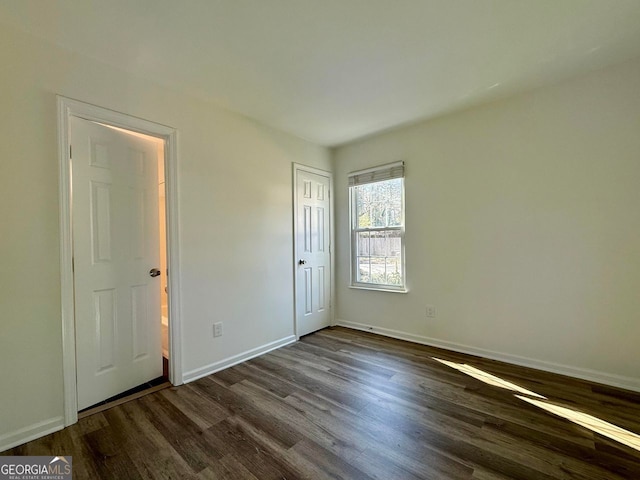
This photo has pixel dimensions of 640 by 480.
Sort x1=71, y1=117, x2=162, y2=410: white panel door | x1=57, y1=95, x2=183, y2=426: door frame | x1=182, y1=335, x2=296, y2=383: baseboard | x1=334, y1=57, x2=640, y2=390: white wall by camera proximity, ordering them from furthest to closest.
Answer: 1. x1=182, y1=335, x2=296, y2=383: baseboard
2. x1=334, y1=57, x2=640, y2=390: white wall
3. x1=71, y1=117, x2=162, y2=410: white panel door
4. x1=57, y1=95, x2=183, y2=426: door frame

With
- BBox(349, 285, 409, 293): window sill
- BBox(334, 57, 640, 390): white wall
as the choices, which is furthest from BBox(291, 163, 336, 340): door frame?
BBox(334, 57, 640, 390): white wall

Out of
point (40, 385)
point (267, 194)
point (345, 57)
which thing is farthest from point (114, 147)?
point (345, 57)

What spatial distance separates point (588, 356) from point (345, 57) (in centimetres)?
302

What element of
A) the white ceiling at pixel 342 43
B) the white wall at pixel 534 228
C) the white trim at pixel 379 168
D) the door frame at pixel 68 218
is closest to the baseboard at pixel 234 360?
the door frame at pixel 68 218

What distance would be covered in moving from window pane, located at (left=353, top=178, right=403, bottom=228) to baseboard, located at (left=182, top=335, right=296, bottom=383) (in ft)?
5.70

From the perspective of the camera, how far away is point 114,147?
7.04 ft

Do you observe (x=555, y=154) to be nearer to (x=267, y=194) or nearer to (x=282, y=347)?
(x=267, y=194)

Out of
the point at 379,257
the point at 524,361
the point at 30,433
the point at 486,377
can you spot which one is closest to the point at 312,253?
the point at 379,257

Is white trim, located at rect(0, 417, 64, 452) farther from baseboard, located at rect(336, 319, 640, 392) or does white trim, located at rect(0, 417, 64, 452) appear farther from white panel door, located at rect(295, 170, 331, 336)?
baseboard, located at rect(336, 319, 640, 392)

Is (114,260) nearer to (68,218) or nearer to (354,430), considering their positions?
(68,218)

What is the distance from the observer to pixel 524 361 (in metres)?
2.58

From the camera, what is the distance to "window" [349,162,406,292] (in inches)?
132

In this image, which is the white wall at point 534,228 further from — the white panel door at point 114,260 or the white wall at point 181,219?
the white panel door at point 114,260

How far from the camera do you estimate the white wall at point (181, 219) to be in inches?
65.2
